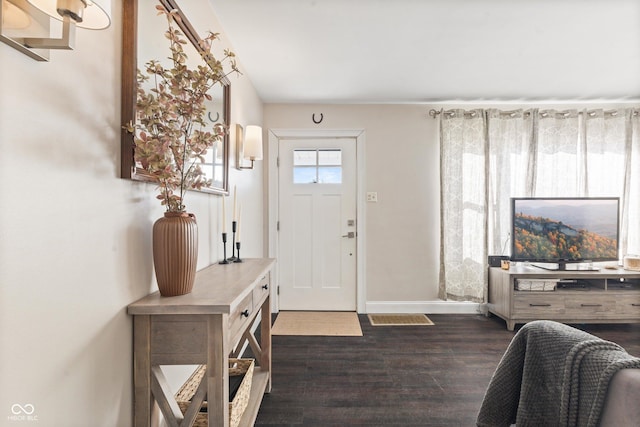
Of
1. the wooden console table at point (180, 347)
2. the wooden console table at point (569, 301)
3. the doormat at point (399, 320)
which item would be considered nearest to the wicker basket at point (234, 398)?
the wooden console table at point (180, 347)

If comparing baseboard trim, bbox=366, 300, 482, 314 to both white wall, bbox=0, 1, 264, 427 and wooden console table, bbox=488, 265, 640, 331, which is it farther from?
white wall, bbox=0, 1, 264, 427

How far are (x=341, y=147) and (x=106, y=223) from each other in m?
2.98

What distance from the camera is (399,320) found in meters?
3.42

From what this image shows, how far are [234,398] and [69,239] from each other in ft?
3.39

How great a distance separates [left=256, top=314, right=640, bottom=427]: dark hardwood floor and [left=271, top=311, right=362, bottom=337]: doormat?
4.6 inches

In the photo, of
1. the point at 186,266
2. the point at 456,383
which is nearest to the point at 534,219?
the point at 456,383

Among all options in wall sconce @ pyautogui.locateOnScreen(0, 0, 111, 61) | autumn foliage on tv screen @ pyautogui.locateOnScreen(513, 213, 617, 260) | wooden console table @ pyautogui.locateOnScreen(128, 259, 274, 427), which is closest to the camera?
wall sconce @ pyautogui.locateOnScreen(0, 0, 111, 61)

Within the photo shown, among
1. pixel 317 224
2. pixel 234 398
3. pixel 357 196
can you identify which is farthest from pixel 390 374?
pixel 357 196

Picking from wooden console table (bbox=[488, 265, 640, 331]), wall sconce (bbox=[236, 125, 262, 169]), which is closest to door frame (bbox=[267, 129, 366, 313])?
wall sconce (bbox=[236, 125, 262, 169])

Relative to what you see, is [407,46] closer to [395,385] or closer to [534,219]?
[534,219]

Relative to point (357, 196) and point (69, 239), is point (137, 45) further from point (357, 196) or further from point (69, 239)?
point (357, 196)

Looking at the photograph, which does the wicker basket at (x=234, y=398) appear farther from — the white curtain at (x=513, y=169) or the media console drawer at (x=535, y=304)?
the media console drawer at (x=535, y=304)

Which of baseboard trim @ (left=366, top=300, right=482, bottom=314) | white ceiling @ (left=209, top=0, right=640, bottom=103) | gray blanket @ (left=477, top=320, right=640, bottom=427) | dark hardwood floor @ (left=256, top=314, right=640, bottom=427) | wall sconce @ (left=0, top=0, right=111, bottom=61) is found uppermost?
white ceiling @ (left=209, top=0, right=640, bottom=103)

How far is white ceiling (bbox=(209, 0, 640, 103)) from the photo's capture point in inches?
78.8
